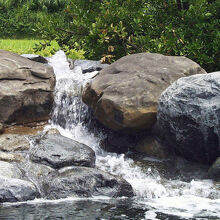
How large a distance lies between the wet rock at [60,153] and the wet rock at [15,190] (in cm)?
109

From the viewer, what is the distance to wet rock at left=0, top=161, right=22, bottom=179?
748 centimetres

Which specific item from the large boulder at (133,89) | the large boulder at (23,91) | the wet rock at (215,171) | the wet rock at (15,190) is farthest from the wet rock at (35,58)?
the wet rock at (215,171)

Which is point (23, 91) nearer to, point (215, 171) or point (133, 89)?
point (133, 89)

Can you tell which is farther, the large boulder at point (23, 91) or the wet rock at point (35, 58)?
the wet rock at point (35, 58)

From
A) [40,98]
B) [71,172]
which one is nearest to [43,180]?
[71,172]

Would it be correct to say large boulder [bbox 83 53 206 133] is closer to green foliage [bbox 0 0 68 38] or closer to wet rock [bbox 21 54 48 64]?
wet rock [bbox 21 54 48 64]

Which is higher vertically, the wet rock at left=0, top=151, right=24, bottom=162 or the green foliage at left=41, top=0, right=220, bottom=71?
the green foliage at left=41, top=0, right=220, bottom=71

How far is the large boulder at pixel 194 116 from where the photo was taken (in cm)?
837

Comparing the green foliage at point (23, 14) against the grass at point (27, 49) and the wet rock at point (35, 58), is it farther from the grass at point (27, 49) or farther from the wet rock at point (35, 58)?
the wet rock at point (35, 58)

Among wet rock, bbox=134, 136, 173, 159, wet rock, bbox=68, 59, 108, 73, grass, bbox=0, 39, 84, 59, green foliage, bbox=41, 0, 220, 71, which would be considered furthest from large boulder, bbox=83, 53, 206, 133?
grass, bbox=0, 39, 84, 59

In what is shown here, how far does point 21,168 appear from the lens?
8.00m

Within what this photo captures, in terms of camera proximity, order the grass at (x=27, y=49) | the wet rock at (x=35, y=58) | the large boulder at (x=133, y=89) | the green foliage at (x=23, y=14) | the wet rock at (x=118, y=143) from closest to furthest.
→ the large boulder at (x=133, y=89) < the wet rock at (x=118, y=143) < the wet rock at (x=35, y=58) < the grass at (x=27, y=49) < the green foliage at (x=23, y=14)

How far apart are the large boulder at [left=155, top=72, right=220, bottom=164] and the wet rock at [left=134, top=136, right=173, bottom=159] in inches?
18.3

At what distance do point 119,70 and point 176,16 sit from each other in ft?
11.5
